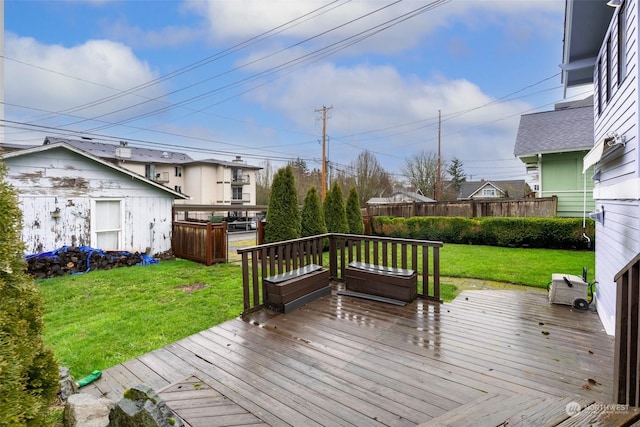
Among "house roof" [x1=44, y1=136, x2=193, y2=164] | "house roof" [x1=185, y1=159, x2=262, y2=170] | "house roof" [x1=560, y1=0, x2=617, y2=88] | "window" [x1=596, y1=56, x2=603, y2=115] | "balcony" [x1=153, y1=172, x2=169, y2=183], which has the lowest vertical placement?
"window" [x1=596, y1=56, x2=603, y2=115]

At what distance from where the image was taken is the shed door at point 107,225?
Result: 8602mm

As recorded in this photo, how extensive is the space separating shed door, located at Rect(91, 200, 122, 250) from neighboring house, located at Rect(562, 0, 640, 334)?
10311 mm

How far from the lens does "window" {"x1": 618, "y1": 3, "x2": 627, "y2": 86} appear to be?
326cm

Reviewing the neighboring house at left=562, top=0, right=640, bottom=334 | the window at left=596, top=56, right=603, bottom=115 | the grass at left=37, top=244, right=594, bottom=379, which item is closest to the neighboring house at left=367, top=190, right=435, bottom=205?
the grass at left=37, top=244, right=594, bottom=379

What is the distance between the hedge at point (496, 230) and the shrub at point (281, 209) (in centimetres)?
570

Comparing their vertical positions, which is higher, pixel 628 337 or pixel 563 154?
pixel 563 154

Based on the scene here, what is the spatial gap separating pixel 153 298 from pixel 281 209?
4.07 m

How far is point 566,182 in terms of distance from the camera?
11648 mm

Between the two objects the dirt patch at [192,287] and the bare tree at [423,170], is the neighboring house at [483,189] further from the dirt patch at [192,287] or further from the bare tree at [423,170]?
the dirt patch at [192,287]

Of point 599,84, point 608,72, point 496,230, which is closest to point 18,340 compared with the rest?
point 608,72

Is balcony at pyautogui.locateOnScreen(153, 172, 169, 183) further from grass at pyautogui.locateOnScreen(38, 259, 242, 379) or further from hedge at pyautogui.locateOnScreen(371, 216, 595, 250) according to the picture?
grass at pyautogui.locateOnScreen(38, 259, 242, 379)

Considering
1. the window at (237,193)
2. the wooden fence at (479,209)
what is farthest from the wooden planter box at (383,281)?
the window at (237,193)

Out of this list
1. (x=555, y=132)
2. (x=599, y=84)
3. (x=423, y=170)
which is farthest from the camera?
(x=423, y=170)

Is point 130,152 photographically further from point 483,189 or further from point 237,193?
point 483,189
